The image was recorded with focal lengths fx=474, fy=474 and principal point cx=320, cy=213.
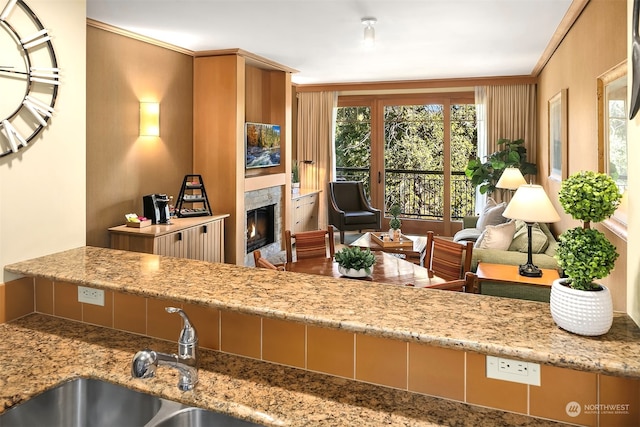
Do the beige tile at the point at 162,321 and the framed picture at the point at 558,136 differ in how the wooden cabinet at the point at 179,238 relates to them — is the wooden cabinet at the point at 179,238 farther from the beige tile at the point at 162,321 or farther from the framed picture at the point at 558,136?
the framed picture at the point at 558,136

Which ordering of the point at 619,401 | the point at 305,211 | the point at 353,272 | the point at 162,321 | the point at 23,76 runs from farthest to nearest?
the point at 305,211 → the point at 353,272 → the point at 23,76 → the point at 162,321 → the point at 619,401

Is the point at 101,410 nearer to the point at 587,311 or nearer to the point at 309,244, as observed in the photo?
the point at 587,311

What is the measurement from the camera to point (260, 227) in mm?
6449

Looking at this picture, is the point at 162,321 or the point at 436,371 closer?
the point at 436,371

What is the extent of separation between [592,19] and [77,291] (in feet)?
12.3

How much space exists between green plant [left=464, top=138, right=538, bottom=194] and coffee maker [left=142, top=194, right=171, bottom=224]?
15.0 ft

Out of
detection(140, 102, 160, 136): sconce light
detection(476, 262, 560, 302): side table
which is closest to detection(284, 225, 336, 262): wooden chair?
detection(476, 262, 560, 302): side table

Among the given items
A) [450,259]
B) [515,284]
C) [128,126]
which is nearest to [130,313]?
[450,259]

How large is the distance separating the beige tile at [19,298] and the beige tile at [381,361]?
134 centimetres

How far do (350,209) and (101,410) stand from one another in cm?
676

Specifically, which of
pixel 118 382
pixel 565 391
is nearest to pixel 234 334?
pixel 118 382

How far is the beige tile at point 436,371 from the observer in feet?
4.01

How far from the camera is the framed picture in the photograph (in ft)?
14.8

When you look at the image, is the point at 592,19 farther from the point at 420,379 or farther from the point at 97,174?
the point at 97,174
